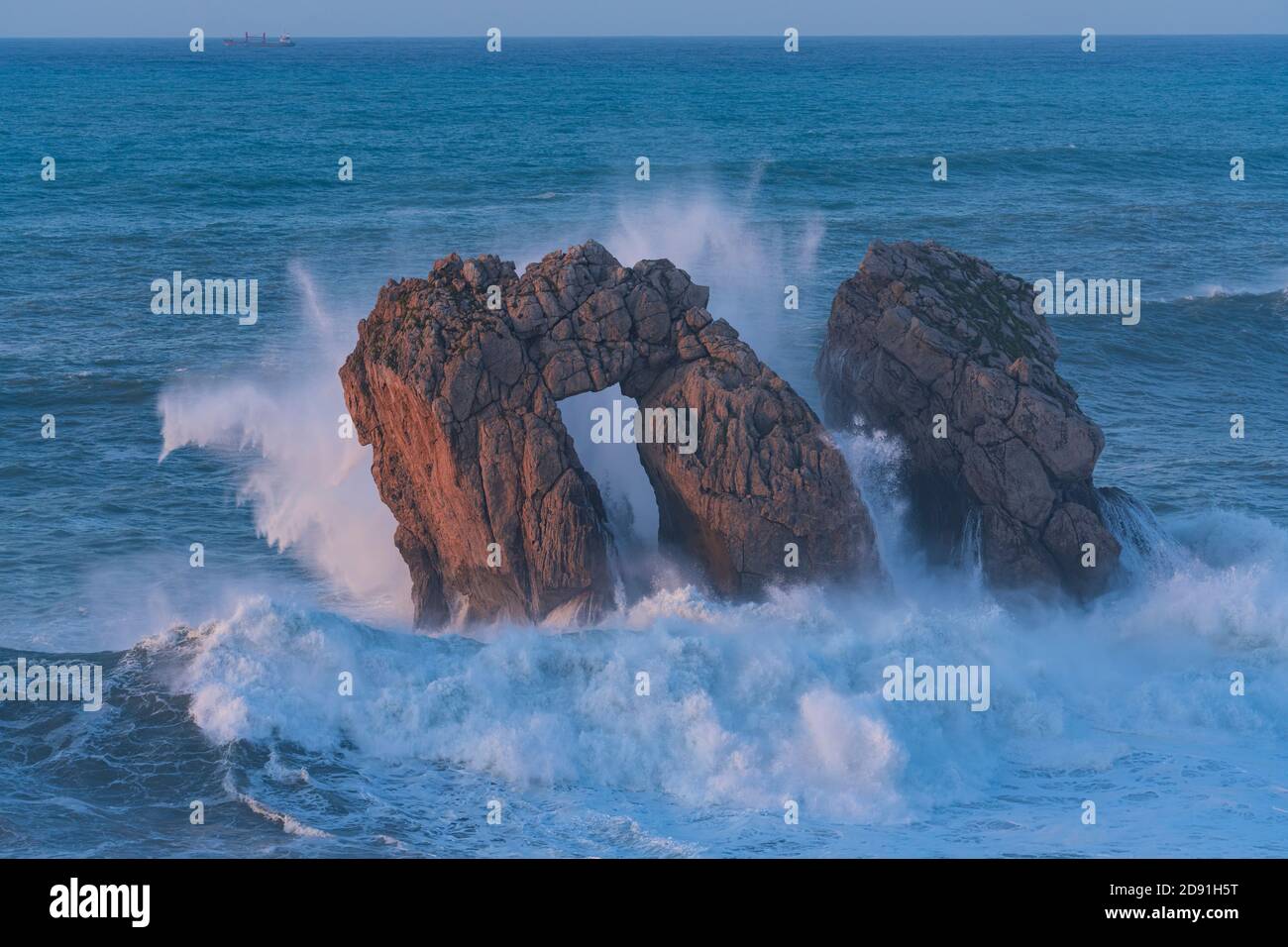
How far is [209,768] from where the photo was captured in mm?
19250

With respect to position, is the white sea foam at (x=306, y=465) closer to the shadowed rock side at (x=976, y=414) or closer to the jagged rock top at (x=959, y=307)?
the shadowed rock side at (x=976, y=414)

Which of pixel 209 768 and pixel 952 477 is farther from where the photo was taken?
pixel 952 477

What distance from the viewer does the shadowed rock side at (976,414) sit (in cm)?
2316

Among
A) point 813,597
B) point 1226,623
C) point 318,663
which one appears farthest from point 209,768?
point 1226,623

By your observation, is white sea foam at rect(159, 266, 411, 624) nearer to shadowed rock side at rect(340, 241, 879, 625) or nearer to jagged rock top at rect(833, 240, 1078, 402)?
shadowed rock side at rect(340, 241, 879, 625)

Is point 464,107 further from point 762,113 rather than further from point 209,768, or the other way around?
point 209,768

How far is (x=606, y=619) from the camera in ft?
74.6

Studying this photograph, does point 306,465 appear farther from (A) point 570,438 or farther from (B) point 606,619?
(B) point 606,619

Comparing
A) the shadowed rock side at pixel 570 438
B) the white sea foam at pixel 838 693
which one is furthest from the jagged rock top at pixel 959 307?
the shadowed rock side at pixel 570 438

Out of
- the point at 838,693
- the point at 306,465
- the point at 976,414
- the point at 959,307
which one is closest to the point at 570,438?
the point at 838,693

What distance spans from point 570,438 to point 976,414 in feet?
20.2

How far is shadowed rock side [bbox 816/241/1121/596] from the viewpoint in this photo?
23.2 metres

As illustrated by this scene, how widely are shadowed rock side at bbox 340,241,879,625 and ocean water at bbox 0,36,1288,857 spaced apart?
0.85m

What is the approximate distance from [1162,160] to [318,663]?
58.0m
